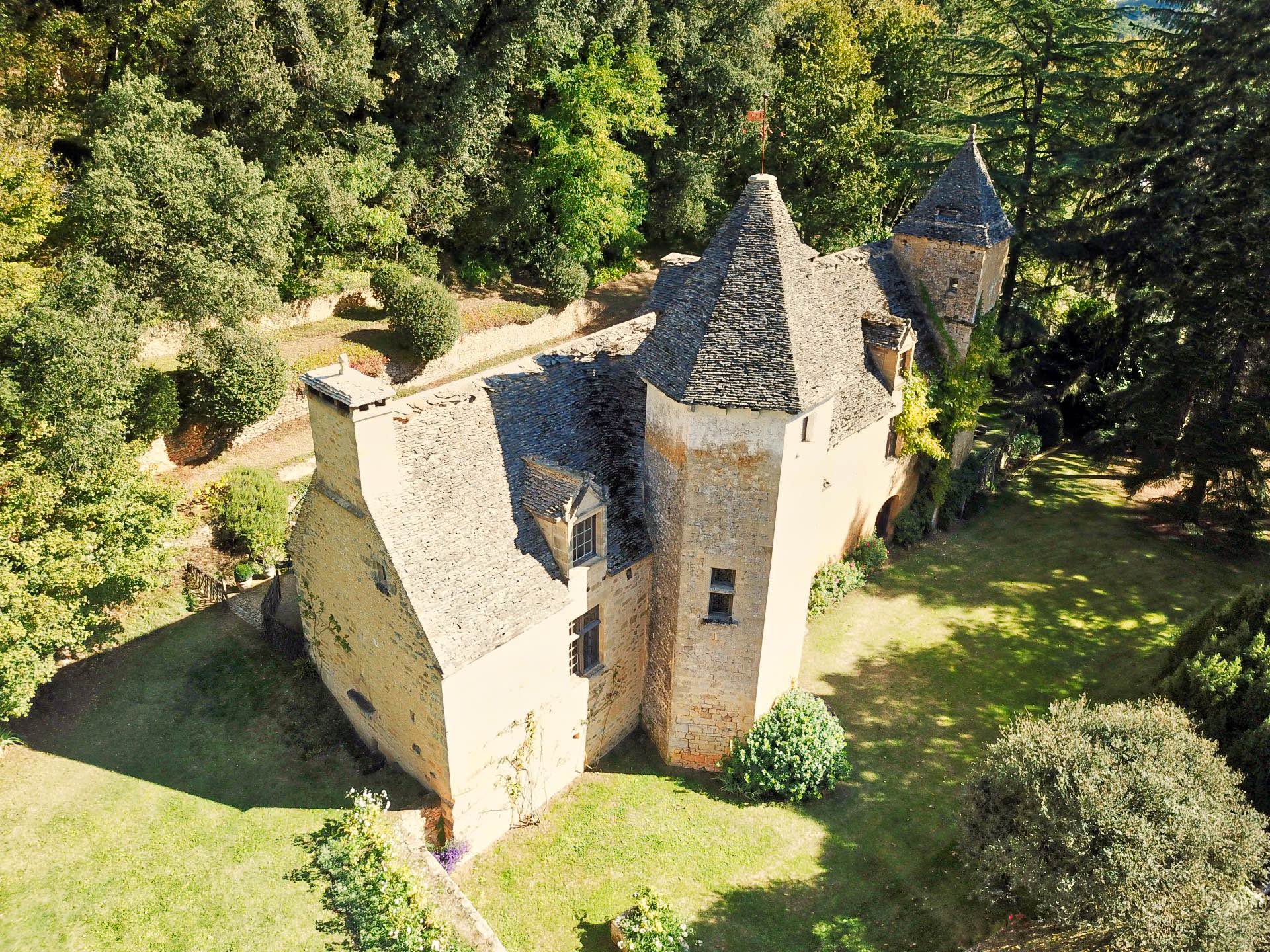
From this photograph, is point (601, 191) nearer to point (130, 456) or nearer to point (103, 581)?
point (130, 456)

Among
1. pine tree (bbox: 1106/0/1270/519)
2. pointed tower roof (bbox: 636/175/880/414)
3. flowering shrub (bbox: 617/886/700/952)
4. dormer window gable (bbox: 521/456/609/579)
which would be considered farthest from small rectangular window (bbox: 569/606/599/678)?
pine tree (bbox: 1106/0/1270/519)

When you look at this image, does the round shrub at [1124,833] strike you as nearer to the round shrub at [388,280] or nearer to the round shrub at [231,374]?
the round shrub at [231,374]

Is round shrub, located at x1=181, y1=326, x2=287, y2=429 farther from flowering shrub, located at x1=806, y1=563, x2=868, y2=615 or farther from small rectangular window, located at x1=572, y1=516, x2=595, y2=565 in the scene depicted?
flowering shrub, located at x1=806, y1=563, x2=868, y2=615

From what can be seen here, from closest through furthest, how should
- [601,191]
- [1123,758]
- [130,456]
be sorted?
1. [1123,758]
2. [130,456]
3. [601,191]

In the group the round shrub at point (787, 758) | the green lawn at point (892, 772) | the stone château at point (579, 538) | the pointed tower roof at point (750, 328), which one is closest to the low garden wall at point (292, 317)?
the stone château at point (579, 538)

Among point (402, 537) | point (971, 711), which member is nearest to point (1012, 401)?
point (971, 711)

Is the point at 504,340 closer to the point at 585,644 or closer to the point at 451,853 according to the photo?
the point at 585,644
